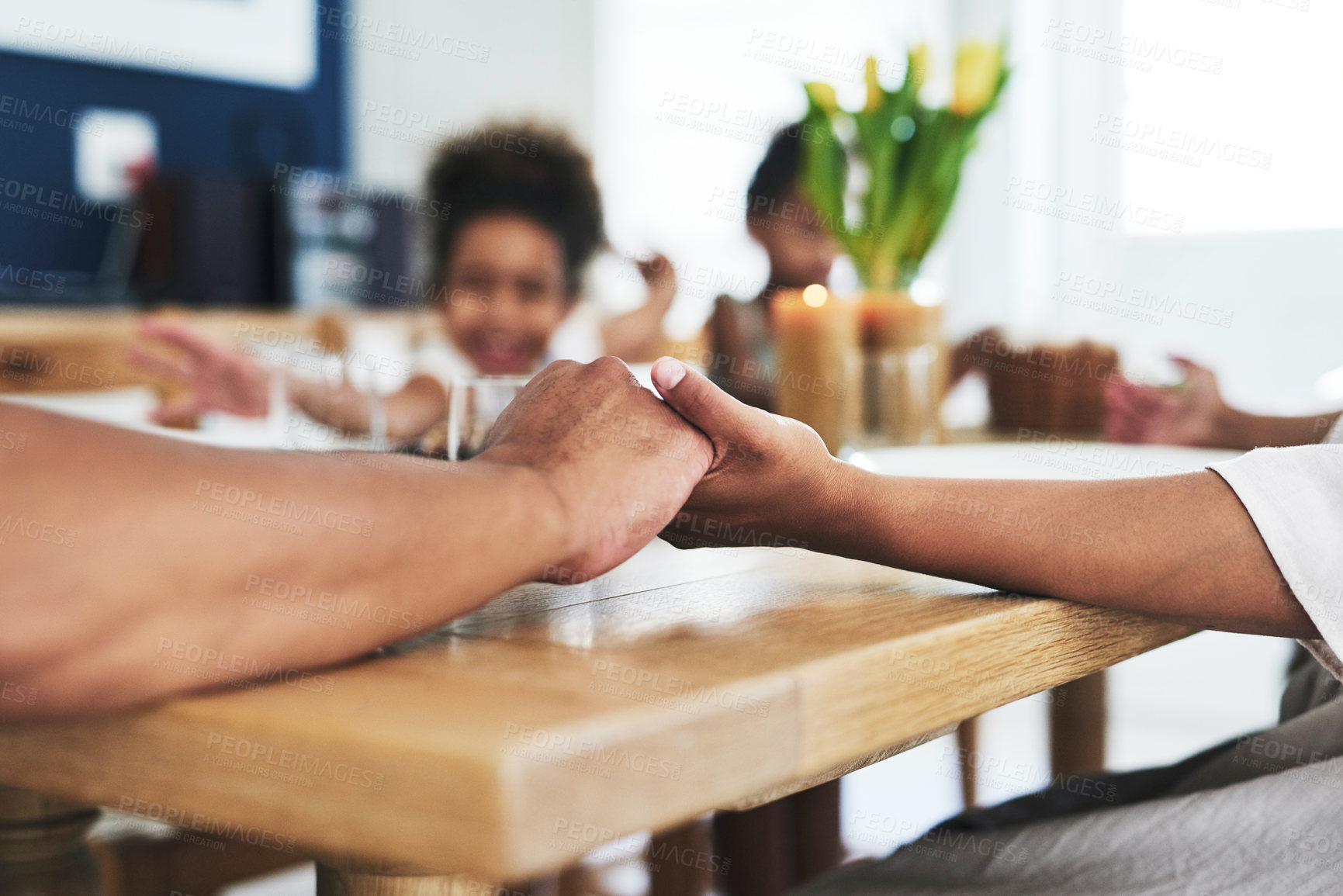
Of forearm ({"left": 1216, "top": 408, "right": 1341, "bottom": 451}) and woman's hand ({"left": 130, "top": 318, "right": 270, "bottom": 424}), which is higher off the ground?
woman's hand ({"left": 130, "top": 318, "right": 270, "bottom": 424})

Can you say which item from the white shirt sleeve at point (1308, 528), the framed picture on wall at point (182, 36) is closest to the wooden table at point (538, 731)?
the white shirt sleeve at point (1308, 528)

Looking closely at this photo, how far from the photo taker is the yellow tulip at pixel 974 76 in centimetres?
119

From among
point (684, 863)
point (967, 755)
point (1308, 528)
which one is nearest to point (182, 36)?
point (684, 863)

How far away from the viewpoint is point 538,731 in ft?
0.85

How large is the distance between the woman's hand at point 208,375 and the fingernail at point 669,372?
2.61ft

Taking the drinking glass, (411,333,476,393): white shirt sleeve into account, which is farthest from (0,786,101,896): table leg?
(411,333,476,393): white shirt sleeve

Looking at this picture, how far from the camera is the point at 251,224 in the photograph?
2441 millimetres

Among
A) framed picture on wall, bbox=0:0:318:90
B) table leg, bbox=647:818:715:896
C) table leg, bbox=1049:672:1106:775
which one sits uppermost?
framed picture on wall, bbox=0:0:318:90

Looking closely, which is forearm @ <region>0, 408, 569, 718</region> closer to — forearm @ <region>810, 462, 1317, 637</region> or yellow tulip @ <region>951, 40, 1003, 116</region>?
forearm @ <region>810, 462, 1317, 637</region>

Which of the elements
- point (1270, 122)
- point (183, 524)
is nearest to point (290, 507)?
point (183, 524)

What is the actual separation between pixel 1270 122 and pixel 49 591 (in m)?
3.16

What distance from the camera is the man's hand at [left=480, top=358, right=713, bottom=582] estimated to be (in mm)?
385

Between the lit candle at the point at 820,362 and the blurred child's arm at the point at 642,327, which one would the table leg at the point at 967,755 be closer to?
the blurred child's arm at the point at 642,327

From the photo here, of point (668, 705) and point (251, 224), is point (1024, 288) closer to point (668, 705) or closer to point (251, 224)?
point (251, 224)
